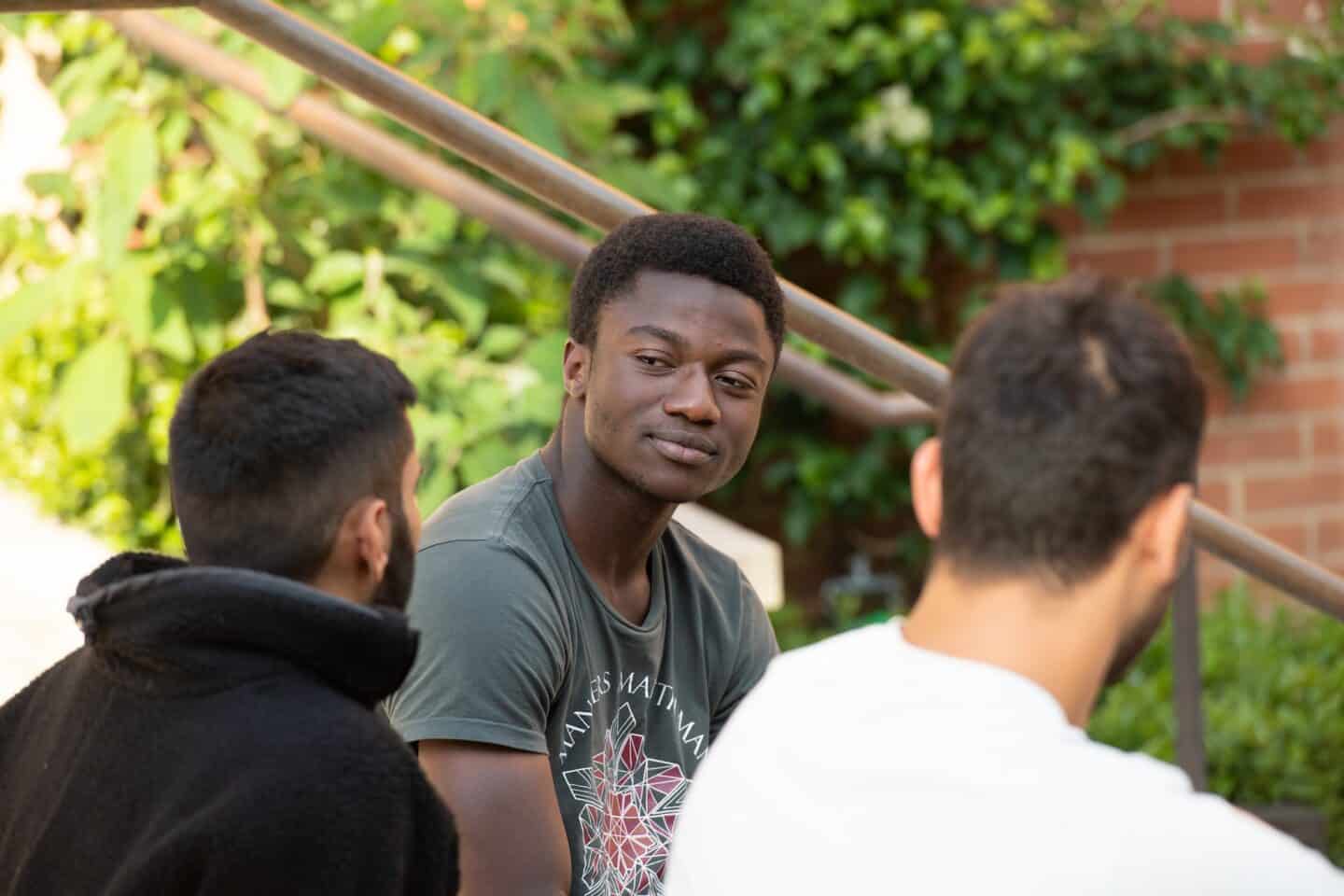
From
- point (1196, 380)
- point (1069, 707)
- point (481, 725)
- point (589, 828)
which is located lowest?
point (589, 828)

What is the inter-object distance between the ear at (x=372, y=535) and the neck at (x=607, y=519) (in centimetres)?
62

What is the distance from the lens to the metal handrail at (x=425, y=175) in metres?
3.21

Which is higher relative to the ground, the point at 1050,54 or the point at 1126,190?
the point at 1050,54

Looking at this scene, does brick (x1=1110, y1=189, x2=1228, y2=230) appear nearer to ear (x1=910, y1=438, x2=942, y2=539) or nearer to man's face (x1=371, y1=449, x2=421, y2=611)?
man's face (x1=371, y1=449, x2=421, y2=611)

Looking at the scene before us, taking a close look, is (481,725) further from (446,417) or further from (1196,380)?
(446,417)

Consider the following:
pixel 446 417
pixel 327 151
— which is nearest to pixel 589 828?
pixel 446 417

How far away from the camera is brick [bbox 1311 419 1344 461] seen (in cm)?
510

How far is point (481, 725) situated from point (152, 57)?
7.80 ft

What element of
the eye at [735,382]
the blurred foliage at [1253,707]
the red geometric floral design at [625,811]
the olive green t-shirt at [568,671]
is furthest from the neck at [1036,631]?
the blurred foliage at [1253,707]

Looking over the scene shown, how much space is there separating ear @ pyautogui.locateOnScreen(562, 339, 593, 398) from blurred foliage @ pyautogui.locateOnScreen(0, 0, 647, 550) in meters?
1.19

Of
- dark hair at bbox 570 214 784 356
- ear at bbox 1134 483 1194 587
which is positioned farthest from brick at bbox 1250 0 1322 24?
ear at bbox 1134 483 1194 587

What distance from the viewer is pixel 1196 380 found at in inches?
50.6

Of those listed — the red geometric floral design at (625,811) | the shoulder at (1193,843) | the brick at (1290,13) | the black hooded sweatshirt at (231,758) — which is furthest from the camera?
the brick at (1290,13)

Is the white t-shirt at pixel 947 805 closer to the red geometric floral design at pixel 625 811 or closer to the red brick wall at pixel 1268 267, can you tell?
the red geometric floral design at pixel 625 811
